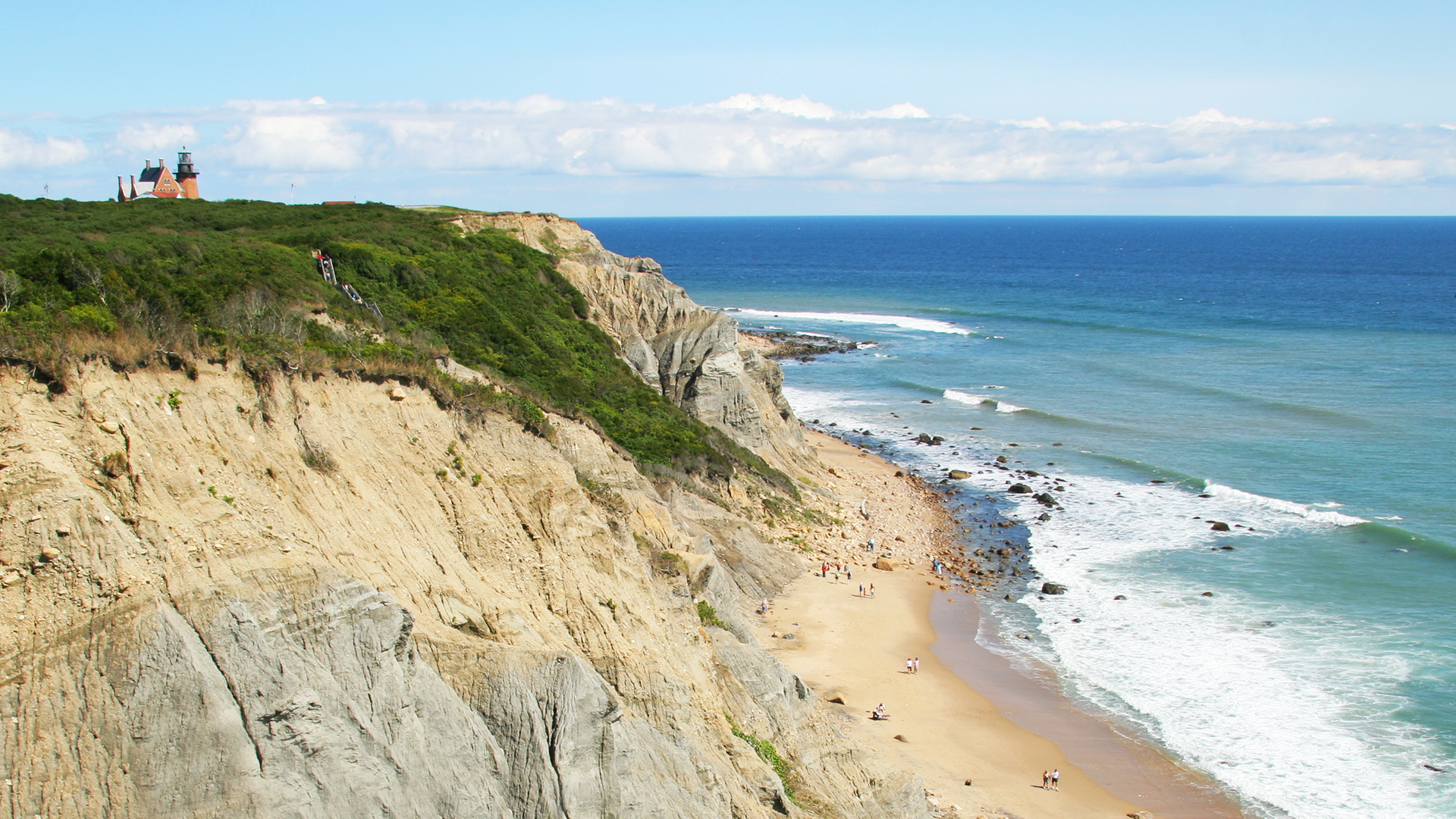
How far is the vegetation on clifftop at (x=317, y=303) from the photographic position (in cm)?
1488

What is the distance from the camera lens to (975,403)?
6906 centimetres

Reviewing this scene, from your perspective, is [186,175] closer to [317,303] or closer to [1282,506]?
[317,303]

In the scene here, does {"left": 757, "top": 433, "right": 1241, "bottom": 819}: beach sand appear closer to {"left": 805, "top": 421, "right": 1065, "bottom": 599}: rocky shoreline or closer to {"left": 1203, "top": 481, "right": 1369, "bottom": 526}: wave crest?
{"left": 805, "top": 421, "right": 1065, "bottom": 599}: rocky shoreline

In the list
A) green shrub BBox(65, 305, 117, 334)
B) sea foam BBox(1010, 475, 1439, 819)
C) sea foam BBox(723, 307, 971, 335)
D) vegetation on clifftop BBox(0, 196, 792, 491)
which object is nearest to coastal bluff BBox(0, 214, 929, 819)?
vegetation on clifftop BBox(0, 196, 792, 491)

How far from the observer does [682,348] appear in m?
44.9

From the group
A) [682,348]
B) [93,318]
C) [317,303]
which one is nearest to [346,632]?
[93,318]

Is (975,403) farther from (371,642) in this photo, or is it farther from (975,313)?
(371,642)

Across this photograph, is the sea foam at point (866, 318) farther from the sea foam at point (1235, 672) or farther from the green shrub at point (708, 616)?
the green shrub at point (708, 616)

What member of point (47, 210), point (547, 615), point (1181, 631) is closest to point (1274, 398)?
point (1181, 631)

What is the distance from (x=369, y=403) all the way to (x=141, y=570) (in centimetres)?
543

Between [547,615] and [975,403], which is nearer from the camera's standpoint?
[547,615]

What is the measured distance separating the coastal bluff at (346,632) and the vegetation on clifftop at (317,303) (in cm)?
70

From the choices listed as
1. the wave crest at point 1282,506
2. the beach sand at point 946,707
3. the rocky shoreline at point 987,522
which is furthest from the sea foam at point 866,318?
the beach sand at point 946,707

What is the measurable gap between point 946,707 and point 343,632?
1940 centimetres
